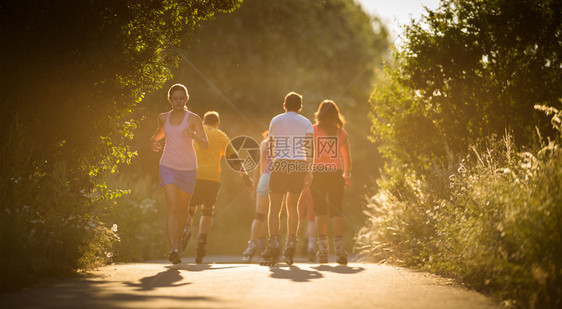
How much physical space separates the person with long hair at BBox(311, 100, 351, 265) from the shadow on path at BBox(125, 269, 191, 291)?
3.22 m

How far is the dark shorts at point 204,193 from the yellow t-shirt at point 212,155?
8cm

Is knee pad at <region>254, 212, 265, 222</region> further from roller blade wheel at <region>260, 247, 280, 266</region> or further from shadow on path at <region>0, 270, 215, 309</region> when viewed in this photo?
shadow on path at <region>0, 270, 215, 309</region>

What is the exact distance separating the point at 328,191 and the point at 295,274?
8.94 feet

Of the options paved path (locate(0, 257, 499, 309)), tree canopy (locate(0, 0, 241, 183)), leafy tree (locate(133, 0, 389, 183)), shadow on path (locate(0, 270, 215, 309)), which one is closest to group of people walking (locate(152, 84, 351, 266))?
tree canopy (locate(0, 0, 241, 183))

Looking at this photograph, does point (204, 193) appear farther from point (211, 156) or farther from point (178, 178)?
point (178, 178)

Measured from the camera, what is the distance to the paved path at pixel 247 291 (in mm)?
6223

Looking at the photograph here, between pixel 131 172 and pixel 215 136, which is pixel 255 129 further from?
pixel 215 136

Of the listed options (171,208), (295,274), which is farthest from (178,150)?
(295,274)

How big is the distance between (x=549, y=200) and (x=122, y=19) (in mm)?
5932

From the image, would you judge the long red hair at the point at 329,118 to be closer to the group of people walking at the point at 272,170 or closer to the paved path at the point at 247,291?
the group of people walking at the point at 272,170

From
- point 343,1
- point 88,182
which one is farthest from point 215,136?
point 343,1

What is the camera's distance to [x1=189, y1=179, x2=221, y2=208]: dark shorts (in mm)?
11719

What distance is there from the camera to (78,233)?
28.2ft

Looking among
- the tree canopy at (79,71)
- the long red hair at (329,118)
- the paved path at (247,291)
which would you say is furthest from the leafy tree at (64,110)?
the long red hair at (329,118)
